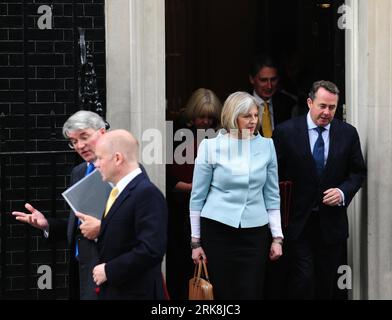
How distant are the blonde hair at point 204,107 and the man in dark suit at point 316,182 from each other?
0.66 metres

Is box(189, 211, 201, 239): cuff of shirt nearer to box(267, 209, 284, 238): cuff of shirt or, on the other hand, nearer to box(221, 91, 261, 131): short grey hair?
box(267, 209, 284, 238): cuff of shirt

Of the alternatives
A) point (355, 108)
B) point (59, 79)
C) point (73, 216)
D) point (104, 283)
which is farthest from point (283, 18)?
point (104, 283)

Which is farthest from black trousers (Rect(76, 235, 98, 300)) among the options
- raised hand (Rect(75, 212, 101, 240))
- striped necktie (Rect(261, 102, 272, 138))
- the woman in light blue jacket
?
striped necktie (Rect(261, 102, 272, 138))

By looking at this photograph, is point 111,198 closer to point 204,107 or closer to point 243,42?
point 204,107

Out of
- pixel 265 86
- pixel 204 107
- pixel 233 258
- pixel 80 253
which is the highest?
A: pixel 265 86

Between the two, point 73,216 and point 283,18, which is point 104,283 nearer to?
point 73,216

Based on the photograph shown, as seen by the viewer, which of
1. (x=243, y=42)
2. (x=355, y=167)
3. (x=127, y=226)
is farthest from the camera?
(x=243, y=42)

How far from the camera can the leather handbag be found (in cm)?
720

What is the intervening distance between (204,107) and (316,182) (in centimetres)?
111

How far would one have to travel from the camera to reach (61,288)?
817cm

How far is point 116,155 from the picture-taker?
6086mm

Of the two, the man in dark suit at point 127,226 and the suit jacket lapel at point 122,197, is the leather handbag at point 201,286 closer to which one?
the man in dark suit at point 127,226

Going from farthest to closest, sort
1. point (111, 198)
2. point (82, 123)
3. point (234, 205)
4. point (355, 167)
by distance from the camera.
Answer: point (355, 167) < point (234, 205) < point (82, 123) < point (111, 198)

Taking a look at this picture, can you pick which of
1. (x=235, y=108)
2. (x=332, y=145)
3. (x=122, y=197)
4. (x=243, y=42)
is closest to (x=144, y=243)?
(x=122, y=197)
